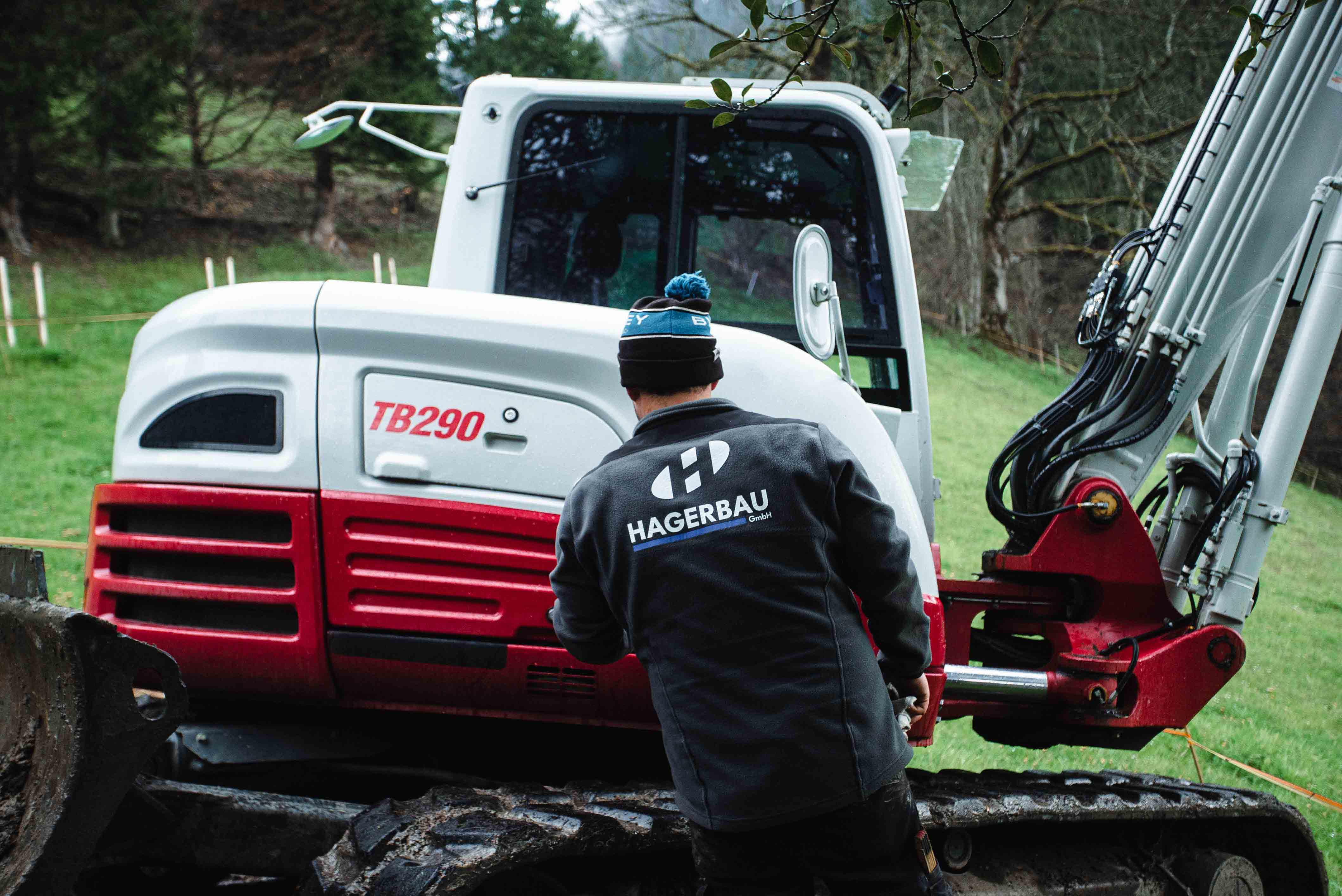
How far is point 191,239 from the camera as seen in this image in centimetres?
2438

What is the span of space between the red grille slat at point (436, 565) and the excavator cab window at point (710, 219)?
1121mm

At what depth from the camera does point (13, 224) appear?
21219mm

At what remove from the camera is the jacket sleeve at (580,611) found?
220 centimetres

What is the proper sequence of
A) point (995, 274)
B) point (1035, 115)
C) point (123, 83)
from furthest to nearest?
point (1035, 115) → point (995, 274) → point (123, 83)

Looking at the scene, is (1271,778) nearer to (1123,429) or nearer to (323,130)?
(1123,429)

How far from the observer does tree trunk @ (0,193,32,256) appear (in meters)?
21.1

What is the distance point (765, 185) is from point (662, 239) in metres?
0.39

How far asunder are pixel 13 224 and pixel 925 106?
77.5 feet

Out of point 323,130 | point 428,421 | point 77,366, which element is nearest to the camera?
point 428,421

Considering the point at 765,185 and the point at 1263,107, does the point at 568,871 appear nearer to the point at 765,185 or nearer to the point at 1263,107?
the point at 765,185

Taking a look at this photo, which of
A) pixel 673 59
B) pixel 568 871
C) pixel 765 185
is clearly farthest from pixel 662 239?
pixel 673 59

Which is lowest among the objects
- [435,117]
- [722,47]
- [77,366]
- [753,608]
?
[77,366]

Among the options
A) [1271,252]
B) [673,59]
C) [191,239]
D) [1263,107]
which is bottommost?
[191,239]

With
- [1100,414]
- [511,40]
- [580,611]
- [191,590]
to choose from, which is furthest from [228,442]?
[511,40]
